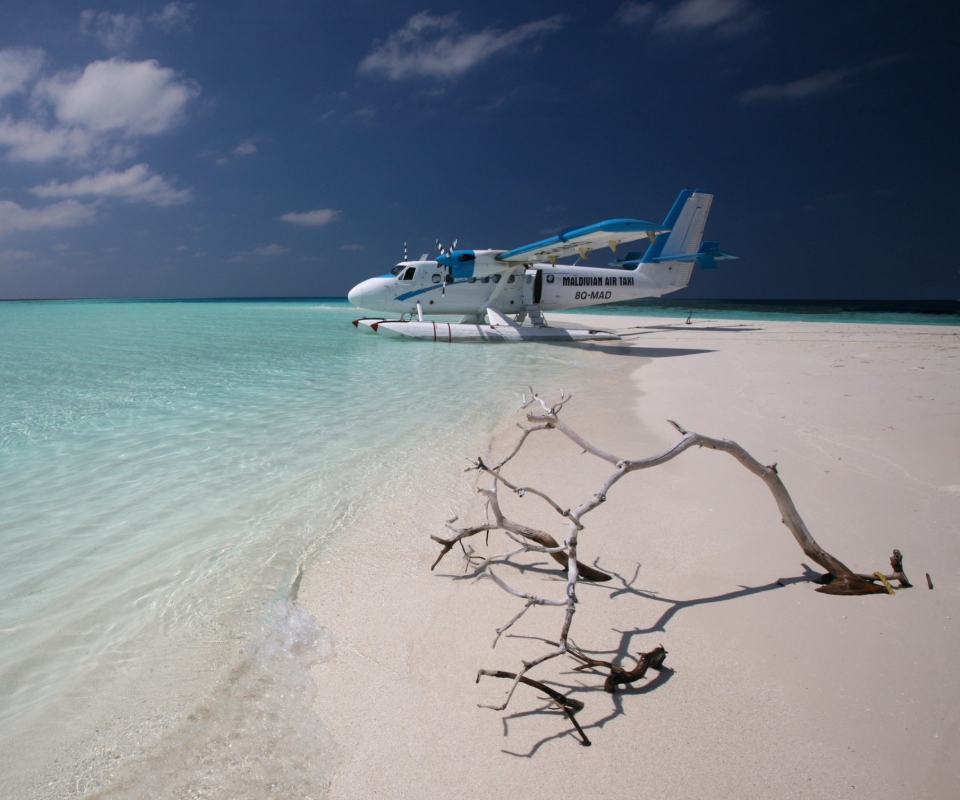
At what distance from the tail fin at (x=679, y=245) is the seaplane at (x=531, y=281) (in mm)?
36

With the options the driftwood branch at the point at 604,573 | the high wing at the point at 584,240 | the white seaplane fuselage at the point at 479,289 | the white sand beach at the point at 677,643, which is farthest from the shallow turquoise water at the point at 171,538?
the white seaplane fuselage at the point at 479,289

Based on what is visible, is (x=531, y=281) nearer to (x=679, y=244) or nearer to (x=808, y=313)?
(x=679, y=244)

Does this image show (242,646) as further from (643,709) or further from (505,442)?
(505,442)

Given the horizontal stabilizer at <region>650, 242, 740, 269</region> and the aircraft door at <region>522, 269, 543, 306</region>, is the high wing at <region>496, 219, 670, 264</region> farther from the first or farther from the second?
the horizontal stabilizer at <region>650, 242, 740, 269</region>

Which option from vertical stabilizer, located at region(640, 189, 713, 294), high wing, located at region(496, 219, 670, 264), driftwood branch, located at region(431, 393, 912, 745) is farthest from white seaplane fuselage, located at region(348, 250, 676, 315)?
driftwood branch, located at region(431, 393, 912, 745)

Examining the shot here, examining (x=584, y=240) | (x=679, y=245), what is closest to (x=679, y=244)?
(x=679, y=245)

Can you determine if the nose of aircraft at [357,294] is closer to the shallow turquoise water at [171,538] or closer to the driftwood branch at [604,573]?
the shallow turquoise water at [171,538]

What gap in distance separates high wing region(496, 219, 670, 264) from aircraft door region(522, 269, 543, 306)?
104 cm

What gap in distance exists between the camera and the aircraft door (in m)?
17.0

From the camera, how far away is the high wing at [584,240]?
39.2 ft

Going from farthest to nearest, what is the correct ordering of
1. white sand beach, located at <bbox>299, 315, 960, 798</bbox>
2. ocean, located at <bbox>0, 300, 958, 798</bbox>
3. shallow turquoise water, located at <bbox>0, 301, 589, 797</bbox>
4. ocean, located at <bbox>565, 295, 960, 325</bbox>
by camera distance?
ocean, located at <bbox>565, 295, 960, 325</bbox>
shallow turquoise water, located at <bbox>0, 301, 589, 797</bbox>
ocean, located at <bbox>0, 300, 958, 798</bbox>
white sand beach, located at <bbox>299, 315, 960, 798</bbox>

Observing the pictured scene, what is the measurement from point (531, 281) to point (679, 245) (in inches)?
259

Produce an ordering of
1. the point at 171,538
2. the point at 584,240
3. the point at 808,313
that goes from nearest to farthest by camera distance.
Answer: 1. the point at 171,538
2. the point at 584,240
3. the point at 808,313

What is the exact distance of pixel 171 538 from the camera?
3.15 meters
